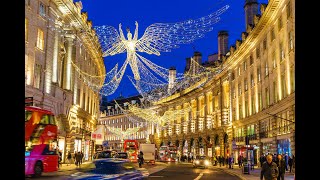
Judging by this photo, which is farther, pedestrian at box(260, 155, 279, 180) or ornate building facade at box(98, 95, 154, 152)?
ornate building facade at box(98, 95, 154, 152)

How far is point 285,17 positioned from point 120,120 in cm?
11289

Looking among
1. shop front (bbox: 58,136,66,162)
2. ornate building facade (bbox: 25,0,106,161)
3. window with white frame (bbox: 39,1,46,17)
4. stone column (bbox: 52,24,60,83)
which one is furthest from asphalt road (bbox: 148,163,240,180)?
window with white frame (bbox: 39,1,46,17)

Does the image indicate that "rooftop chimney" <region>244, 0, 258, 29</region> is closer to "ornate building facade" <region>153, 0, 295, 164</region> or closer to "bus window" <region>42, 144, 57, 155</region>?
"ornate building facade" <region>153, 0, 295, 164</region>

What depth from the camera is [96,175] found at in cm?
1205

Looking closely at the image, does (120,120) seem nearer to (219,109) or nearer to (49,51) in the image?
(219,109)

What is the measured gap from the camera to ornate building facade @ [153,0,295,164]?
3706 cm

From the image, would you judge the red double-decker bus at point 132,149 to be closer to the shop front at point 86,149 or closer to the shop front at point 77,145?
the shop front at point 86,149

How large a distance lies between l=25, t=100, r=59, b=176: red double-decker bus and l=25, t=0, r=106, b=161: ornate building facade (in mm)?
6441

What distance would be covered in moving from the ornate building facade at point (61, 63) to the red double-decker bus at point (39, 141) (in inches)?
254

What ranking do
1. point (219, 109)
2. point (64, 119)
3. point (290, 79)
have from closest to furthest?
1. point (290, 79)
2. point (64, 119)
3. point (219, 109)

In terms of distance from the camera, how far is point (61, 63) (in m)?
41.1
